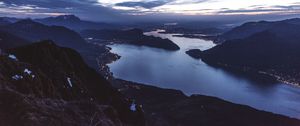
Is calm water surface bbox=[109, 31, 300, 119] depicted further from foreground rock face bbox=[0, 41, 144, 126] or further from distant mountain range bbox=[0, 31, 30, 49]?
foreground rock face bbox=[0, 41, 144, 126]

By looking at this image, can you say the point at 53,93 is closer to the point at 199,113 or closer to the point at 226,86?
the point at 199,113

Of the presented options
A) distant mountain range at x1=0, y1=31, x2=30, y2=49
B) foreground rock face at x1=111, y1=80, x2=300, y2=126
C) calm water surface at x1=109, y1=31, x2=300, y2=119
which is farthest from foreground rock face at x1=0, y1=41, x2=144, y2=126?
calm water surface at x1=109, y1=31, x2=300, y2=119

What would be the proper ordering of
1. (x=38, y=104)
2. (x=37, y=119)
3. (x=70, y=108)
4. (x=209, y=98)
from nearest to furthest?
(x=37, y=119) < (x=38, y=104) < (x=70, y=108) < (x=209, y=98)

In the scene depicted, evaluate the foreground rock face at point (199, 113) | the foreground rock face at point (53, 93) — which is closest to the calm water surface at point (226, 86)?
the foreground rock face at point (199, 113)

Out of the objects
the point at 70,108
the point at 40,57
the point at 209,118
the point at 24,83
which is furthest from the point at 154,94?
the point at 70,108

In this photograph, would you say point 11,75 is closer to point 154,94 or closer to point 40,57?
point 40,57

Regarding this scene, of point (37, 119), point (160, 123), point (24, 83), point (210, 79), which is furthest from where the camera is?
point (210, 79)
